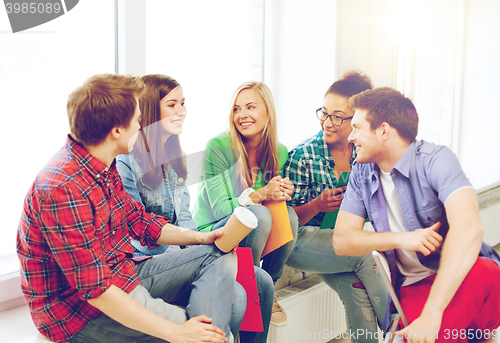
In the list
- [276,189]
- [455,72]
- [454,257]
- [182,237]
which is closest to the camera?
[454,257]

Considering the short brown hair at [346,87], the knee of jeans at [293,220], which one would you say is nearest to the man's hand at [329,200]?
the knee of jeans at [293,220]

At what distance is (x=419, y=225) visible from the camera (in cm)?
112

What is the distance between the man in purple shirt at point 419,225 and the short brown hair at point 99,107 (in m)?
0.63

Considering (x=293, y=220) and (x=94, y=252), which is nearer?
(x=94, y=252)

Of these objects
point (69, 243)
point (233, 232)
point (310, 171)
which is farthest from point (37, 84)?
point (310, 171)

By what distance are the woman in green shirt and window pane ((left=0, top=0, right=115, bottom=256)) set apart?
20.7 inches

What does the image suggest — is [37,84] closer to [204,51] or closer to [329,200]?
[204,51]

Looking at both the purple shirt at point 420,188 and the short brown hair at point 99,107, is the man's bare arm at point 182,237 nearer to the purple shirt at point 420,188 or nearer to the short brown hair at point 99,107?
the short brown hair at point 99,107

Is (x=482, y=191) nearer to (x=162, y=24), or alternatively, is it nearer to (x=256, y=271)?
(x=256, y=271)

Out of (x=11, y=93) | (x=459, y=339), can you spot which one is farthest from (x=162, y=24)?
(x=459, y=339)

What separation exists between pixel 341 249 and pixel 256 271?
0.28 metres

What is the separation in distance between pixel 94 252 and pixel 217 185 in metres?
0.68

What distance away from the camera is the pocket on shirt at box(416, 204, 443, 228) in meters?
1.07

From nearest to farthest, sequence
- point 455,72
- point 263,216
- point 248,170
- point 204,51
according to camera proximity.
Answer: point 263,216 < point 248,170 < point 204,51 < point 455,72
